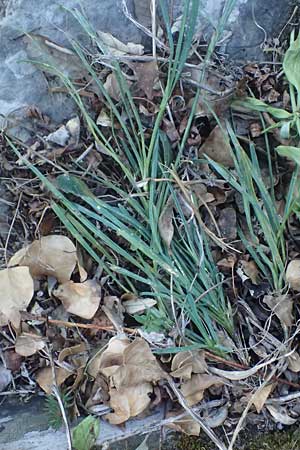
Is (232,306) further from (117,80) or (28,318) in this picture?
(117,80)

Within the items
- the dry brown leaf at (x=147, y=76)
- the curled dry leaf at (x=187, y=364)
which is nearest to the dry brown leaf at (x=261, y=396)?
the curled dry leaf at (x=187, y=364)

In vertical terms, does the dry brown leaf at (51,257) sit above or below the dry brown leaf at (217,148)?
below

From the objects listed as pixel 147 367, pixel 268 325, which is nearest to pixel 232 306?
pixel 268 325

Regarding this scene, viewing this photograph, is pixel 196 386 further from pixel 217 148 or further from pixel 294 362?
pixel 217 148

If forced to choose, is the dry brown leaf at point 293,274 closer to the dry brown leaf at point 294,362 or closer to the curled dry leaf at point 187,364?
the dry brown leaf at point 294,362

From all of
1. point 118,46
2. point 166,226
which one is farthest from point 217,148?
point 118,46

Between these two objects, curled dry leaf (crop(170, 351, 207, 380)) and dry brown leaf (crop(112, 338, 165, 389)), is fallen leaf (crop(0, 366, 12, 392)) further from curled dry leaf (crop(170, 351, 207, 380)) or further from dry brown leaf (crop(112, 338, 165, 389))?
curled dry leaf (crop(170, 351, 207, 380))
